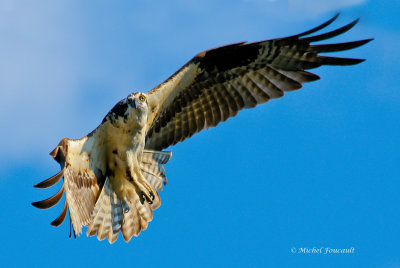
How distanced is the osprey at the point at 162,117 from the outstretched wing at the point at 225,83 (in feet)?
0.05

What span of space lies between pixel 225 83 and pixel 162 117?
1057 millimetres

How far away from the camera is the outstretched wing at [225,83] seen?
926cm

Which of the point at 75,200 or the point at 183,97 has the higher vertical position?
the point at 183,97

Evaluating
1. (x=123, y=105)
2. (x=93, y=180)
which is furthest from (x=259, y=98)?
(x=93, y=180)

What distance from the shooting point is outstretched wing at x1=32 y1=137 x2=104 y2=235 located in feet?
25.0

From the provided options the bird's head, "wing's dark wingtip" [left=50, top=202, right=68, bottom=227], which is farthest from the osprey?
"wing's dark wingtip" [left=50, top=202, right=68, bottom=227]

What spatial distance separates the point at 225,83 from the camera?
380 inches

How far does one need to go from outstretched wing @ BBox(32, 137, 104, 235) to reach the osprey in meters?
0.01

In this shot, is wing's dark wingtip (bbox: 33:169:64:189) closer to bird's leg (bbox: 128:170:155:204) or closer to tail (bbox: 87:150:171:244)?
tail (bbox: 87:150:171:244)

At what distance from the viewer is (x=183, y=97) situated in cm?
959

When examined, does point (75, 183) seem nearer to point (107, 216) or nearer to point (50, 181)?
point (107, 216)

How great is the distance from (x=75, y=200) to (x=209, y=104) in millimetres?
2514

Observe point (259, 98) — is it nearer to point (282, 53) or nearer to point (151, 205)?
point (282, 53)

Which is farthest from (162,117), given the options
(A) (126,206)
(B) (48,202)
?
(B) (48,202)
